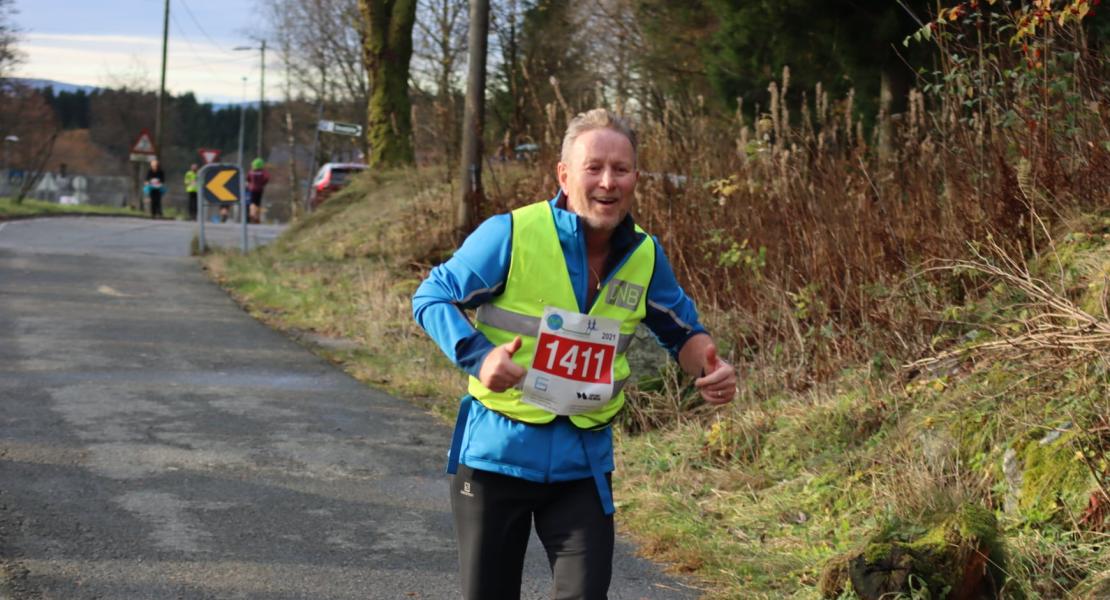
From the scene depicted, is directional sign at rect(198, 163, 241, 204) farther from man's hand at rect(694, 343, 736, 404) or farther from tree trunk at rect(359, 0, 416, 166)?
man's hand at rect(694, 343, 736, 404)

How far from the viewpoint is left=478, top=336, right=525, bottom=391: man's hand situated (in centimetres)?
354

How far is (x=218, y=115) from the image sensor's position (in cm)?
16525

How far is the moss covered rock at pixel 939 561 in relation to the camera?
4852 millimetres

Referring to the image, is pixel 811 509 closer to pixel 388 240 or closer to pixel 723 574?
pixel 723 574

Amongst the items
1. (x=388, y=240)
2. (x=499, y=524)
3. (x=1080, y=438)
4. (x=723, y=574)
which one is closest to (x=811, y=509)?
(x=723, y=574)

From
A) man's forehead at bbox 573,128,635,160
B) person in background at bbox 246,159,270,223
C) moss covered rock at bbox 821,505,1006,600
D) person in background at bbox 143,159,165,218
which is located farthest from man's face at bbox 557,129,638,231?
person in background at bbox 143,159,165,218

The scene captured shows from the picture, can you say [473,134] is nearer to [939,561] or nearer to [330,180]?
[939,561]

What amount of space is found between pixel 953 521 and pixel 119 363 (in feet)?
25.2

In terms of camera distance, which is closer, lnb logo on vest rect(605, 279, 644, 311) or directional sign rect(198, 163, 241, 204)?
lnb logo on vest rect(605, 279, 644, 311)

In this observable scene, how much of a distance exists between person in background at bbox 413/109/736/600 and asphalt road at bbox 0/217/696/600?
6.05 feet

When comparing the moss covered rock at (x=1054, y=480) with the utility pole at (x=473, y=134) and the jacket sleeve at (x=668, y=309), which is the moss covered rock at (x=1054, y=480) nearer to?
the jacket sleeve at (x=668, y=309)

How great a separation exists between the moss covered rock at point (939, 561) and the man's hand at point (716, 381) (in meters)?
1.27

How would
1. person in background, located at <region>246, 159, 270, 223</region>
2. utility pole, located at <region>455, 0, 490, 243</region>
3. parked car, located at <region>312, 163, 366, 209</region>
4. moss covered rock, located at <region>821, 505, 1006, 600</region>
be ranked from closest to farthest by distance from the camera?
moss covered rock, located at <region>821, 505, 1006, 600</region>
utility pole, located at <region>455, 0, 490, 243</region>
parked car, located at <region>312, 163, 366, 209</region>
person in background, located at <region>246, 159, 270, 223</region>

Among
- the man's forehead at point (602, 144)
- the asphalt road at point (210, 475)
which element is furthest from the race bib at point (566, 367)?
the asphalt road at point (210, 475)
